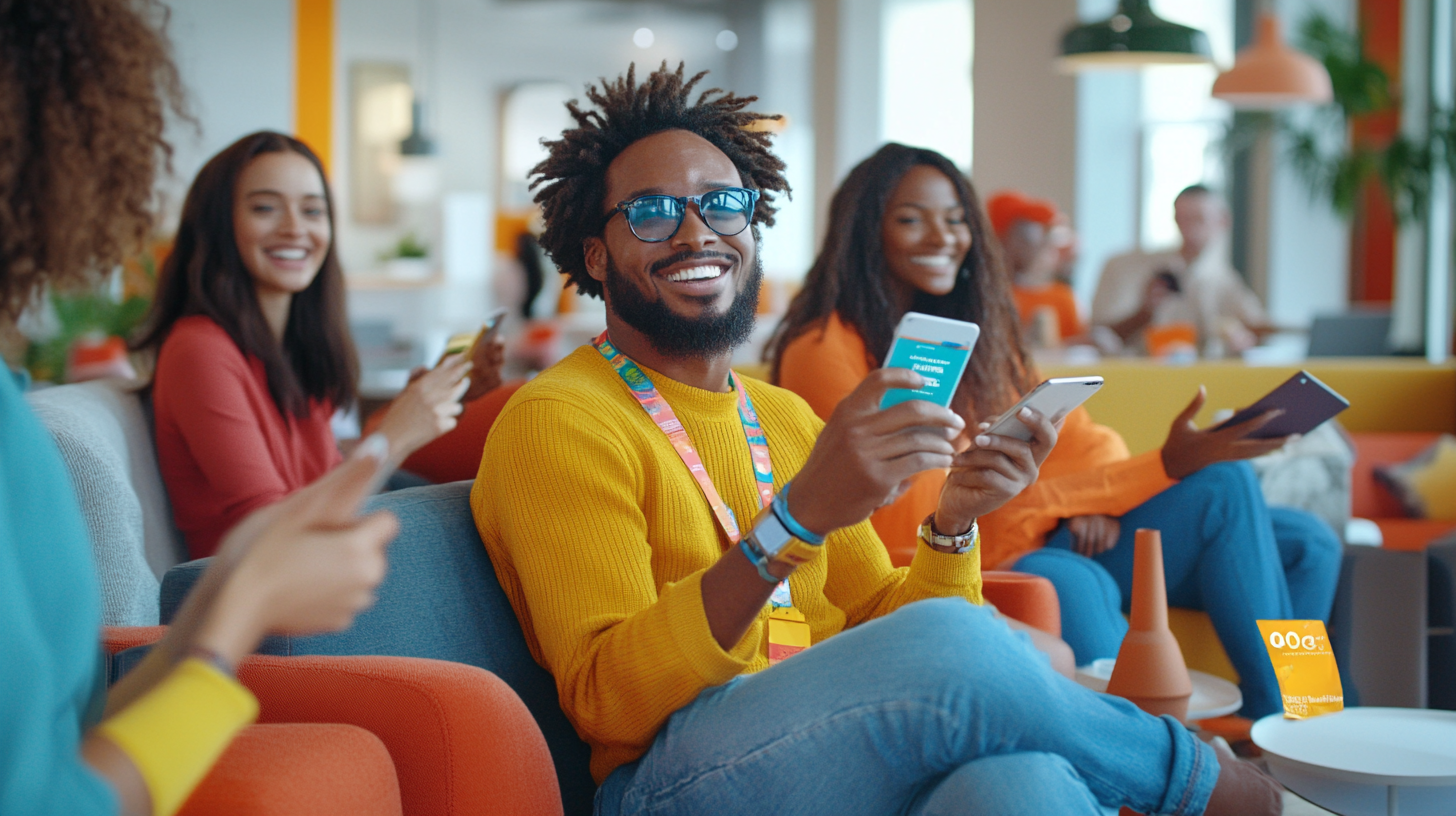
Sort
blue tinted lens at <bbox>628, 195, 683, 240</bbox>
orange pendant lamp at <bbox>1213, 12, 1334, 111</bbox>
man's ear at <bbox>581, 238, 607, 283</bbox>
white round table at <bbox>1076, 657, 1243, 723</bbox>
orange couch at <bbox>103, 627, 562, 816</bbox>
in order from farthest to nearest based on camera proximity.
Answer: orange pendant lamp at <bbox>1213, 12, 1334, 111</bbox>, white round table at <bbox>1076, 657, 1243, 723</bbox>, man's ear at <bbox>581, 238, 607, 283</bbox>, blue tinted lens at <bbox>628, 195, 683, 240</bbox>, orange couch at <bbox>103, 627, 562, 816</bbox>

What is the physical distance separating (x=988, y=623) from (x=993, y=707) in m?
0.09

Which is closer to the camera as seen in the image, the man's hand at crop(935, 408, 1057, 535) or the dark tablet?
the man's hand at crop(935, 408, 1057, 535)

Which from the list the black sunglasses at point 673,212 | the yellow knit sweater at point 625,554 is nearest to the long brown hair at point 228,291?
the yellow knit sweater at point 625,554

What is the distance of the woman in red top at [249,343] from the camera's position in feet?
7.84

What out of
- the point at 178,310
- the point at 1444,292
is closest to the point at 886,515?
the point at 178,310

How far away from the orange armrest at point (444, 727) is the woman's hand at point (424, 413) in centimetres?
52

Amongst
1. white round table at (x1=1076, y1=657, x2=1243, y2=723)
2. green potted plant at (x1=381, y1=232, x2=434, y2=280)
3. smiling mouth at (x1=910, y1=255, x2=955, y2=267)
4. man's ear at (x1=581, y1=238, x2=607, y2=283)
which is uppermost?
green potted plant at (x1=381, y1=232, x2=434, y2=280)

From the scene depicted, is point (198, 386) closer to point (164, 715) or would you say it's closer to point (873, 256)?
point (873, 256)

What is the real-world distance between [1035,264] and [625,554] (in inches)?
183

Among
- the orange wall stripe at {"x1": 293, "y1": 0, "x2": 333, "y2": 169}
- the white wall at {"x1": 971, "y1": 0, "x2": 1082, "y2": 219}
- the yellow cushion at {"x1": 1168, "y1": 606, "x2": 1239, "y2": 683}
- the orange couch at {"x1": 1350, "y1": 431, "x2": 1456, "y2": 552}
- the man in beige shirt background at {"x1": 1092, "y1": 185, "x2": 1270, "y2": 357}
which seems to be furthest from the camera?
the orange wall stripe at {"x1": 293, "y1": 0, "x2": 333, "y2": 169}

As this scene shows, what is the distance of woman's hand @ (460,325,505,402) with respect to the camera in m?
2.66

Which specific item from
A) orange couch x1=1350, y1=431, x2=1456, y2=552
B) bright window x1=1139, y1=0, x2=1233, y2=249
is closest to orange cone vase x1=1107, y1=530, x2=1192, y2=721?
orange couch x1=1350, y1=431, x2=1456, y2=552

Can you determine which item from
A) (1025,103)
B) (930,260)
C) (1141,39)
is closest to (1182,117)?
(1025,103)

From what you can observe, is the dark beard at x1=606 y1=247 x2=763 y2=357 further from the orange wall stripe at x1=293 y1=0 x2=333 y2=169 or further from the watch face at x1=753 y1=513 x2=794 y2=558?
the orange wall stripe at x1=293 y1=0 x2=333 y2=169
